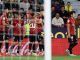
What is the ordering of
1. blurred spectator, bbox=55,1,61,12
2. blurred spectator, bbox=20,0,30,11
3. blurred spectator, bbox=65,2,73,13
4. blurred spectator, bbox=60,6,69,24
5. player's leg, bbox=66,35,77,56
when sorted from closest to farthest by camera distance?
blurred spectator, bbox=20,0,30,11 < player's leg, bbox=66,35,77,56 < blurred spectator, bbox=60,6,69,24 < blurred spectator, bbox=55,1,61,12 < blurred spectator, bbox=65,2,73,13

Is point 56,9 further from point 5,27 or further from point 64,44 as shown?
point 5,27

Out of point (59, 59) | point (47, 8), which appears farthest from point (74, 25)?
point (47, 8)

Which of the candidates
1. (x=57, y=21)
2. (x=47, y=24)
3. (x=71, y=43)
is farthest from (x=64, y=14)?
(x=47, y=24)

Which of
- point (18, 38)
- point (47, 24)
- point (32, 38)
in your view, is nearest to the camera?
point (47, 24)

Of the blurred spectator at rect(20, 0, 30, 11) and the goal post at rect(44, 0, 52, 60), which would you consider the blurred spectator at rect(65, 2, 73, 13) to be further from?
the goal post at rect(44, 0, 52, 60)

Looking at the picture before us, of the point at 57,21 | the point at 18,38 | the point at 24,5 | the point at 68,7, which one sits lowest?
the point at 18,38

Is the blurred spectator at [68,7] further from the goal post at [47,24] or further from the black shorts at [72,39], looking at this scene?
the goal post at [47,24]

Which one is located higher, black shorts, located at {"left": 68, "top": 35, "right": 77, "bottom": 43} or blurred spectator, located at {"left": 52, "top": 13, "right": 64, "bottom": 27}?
blurred spectator, located at {"left": 52, "top": 13, "right": 64, "bottom": 27}

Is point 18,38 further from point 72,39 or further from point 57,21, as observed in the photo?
point 72,39

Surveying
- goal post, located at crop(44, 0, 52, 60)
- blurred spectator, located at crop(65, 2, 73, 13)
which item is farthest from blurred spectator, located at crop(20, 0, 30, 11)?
goal post, located at crop(44, 0, 52, 60)

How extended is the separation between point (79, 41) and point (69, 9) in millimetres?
1665

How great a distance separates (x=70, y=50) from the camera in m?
12.2

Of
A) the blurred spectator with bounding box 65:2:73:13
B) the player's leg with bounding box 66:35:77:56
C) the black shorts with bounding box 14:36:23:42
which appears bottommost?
the player's leg with bounding box 66:35:77:56

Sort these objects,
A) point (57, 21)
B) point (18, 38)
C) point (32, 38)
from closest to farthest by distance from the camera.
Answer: point (32, 38), point (18, 38), point (57, 21)
